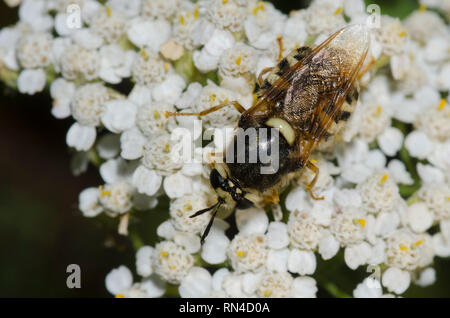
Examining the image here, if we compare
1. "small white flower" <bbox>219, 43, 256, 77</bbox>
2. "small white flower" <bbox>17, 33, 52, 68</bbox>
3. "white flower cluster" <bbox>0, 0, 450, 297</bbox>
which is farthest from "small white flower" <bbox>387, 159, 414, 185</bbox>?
"small white flower" <bbox>17, 33, 52, 68</bbox>

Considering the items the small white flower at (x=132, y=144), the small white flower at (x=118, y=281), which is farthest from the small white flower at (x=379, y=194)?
the small white flower at (x=118, y=281)

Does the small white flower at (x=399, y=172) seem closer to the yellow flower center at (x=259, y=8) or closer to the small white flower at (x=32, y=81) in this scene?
the yellow flower center at (x=259, y=8)

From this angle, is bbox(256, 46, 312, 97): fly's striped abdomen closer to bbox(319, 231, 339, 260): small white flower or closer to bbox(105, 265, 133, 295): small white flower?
bbox(319, 231, 339, 260): small white flower

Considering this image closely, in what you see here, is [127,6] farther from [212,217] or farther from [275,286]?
[275,286]

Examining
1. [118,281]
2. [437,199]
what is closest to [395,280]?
[437,199]

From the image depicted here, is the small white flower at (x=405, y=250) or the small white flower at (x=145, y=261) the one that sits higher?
the small white flower at (x=405, y=250)

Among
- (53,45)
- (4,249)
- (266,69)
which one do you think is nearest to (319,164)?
(266,69)
